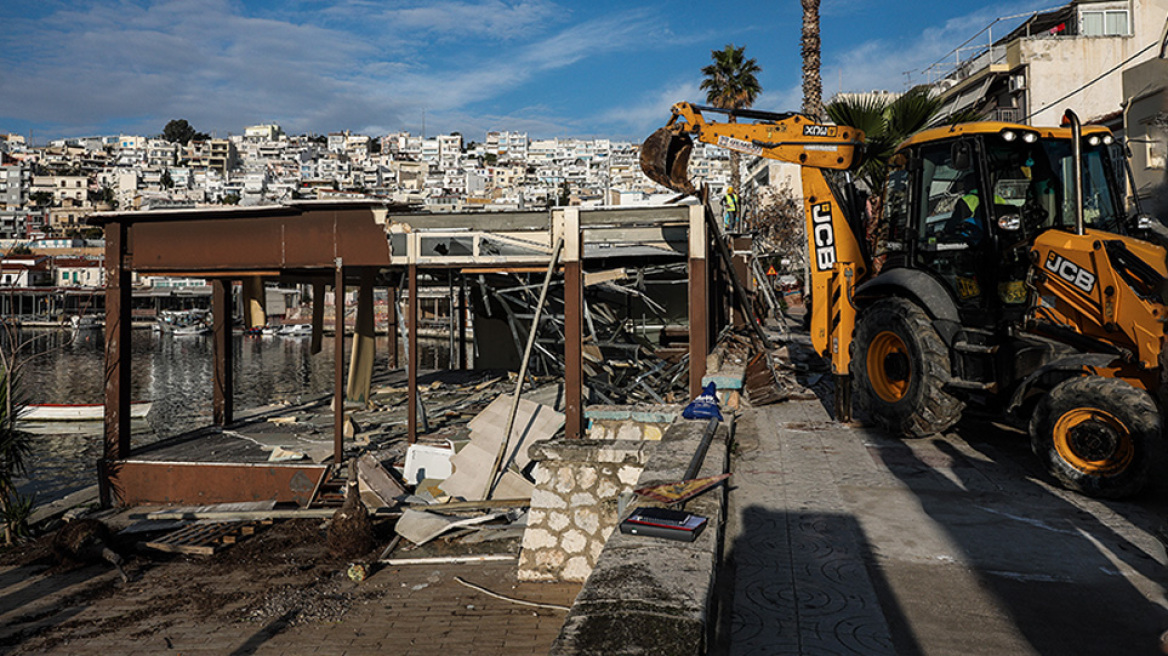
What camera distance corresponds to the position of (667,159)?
9.75 meters

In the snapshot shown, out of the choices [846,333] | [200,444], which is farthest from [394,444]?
[846,333]

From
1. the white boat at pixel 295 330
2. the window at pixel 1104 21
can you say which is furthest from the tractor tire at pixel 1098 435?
the white boat at pixel 295 330

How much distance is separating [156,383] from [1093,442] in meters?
40.8

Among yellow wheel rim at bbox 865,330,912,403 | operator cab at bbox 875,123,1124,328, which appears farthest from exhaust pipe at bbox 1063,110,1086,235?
yellow wheel rim at bbox 865,330,912,403

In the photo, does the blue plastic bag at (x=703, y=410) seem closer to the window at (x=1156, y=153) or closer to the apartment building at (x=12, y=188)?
the window at (x=1156, y=153)

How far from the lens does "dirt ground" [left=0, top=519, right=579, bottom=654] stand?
664cm

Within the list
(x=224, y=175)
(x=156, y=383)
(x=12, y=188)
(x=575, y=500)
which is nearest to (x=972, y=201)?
(x=575, y=500)

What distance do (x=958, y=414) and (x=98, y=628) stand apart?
8.88 m

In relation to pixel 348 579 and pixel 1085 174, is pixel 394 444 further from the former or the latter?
pixel 1085 174

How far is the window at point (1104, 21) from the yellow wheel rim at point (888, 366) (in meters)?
24.6

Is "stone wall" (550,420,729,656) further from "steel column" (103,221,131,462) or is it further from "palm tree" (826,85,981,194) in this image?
"palm tree" (826,85,981,194)

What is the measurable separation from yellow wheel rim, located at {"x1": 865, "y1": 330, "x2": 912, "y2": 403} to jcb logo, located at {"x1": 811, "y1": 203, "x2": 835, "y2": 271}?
46.5 inches

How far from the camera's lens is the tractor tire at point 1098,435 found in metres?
5.40

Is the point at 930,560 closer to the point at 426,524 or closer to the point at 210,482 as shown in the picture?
the point at 426,524
